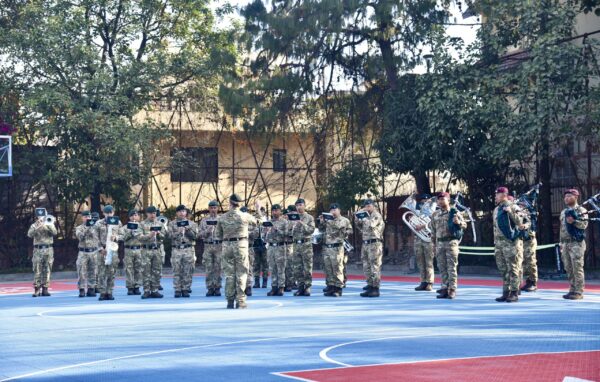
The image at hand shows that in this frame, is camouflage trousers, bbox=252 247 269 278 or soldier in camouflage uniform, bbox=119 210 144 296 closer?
soldier in camouflage uniform, bbox=119 210 144 296

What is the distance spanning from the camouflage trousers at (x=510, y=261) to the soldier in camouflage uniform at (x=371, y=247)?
282cm

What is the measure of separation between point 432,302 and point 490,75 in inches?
415

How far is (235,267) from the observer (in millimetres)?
17016

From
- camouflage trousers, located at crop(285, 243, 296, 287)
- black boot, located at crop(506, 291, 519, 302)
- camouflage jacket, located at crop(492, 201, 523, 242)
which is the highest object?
camouflage jacket, located at crop(492, 201, 523, 242)

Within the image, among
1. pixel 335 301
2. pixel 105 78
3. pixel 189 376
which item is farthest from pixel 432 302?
pixel 105 78

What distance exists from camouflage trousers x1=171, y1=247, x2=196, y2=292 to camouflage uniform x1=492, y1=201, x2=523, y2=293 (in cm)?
684

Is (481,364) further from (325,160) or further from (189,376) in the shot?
(325,160)

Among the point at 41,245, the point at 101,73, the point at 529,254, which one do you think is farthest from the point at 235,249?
the point at 101,73

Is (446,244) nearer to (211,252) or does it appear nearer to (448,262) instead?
(448,262)

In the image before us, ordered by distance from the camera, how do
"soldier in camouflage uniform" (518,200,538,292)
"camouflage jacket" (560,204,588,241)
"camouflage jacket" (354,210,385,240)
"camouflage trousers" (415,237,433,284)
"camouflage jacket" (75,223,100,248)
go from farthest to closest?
1. "camouflage jacket" (75,223,100,248)
2. "camouflage trousers" (415,237,433,284)
3. "camouflage jacket" (354,210,385,240)
4. "soldier in camouflage uniform" (518,200,538,292)
5. "camouflage jacket" (560,204,588,241)

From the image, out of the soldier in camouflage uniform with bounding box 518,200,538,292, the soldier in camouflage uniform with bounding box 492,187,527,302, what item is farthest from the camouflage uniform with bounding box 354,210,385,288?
the soldier in camouflage uniform with bounding box 518,200,538,292

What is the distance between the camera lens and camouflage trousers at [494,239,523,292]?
682 inches

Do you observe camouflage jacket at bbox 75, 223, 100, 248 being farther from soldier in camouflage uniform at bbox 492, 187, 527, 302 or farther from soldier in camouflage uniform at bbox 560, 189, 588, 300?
soldier in camouflage uniform at bbox 560, 189, 588, 300

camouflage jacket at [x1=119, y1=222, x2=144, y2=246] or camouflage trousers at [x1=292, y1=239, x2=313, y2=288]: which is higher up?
camouflage jacket at [x1=119, y1=222, x2=144, y2=246]
